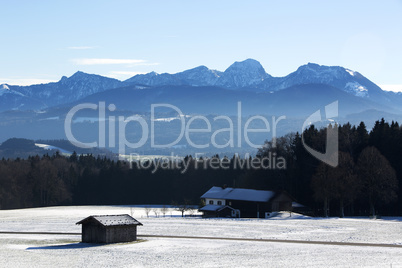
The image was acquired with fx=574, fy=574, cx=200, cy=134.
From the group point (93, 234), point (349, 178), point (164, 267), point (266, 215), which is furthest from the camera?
point (266, 215)

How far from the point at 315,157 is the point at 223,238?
151 ft

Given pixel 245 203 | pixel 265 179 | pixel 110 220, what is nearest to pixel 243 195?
pixel 245 203

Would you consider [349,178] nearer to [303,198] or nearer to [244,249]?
[303,198]

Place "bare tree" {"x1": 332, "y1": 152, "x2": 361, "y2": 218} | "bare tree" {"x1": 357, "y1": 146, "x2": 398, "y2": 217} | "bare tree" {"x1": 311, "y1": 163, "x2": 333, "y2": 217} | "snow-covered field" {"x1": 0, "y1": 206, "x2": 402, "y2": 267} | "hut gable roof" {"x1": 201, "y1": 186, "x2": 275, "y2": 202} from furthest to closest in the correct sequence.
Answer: "hut gable roof" {"x1": 201, "y1": 186, "x2": 275, "y2": 202} → "bare tree" {"x1": 311, "y1": 163, "x2": 333, "y2": 217} → "bare tree" {"x1": 332, "y1": 152, "x2": 361, "y2": 218} → "bare tree" {"x1": 357, "y1": 146, "x2": 398, "y2": 217} → "snow-covered field" {"x1": 0, "y1": 206, "x2": 402, "y2": 267}

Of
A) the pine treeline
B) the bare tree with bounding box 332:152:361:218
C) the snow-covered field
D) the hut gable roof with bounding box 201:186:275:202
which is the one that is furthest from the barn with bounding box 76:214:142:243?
the hut gable roof with bounding box 201:186:275:202

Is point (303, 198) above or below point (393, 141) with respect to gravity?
below

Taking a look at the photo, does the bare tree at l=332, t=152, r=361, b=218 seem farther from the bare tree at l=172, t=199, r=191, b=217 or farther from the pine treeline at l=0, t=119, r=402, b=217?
the bare tree at l=172, t=199, r=191, b=217

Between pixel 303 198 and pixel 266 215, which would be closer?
pixel 266 215

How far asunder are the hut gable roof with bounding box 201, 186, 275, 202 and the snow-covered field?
2339 centimetres

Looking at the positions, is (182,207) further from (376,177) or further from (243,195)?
(376,177)

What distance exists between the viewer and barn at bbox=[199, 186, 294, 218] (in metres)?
103

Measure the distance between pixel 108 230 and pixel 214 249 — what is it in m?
12.9

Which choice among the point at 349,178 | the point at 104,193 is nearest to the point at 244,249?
the point at 349,178

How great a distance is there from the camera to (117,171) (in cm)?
15850
